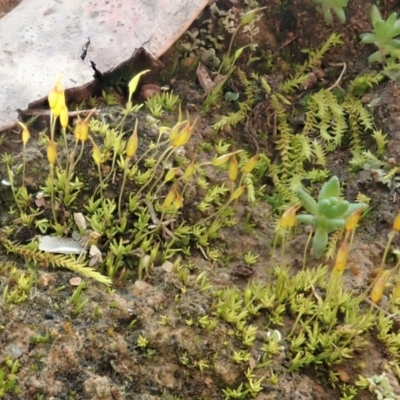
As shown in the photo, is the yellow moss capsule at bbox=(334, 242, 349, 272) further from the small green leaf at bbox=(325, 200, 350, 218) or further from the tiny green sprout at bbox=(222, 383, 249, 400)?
the tiny green sprout at bbox=(222, 383, 249, 400)

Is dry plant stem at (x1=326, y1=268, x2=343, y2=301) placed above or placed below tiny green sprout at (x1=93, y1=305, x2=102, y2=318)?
below

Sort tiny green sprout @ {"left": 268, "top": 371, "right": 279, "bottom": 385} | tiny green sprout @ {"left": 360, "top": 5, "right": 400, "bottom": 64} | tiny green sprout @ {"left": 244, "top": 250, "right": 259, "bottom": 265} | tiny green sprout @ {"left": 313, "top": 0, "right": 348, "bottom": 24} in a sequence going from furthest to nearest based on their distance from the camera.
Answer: tiny green sprout @ {"left": 313, "top": 0, "right": 348, "bottom": 24} < tiny green sprout @ {"left": 360, "top": 5, "right": 400, "bottom": 64} < tiny green sprout @ {"left": 244, "top": 250, "right": 259, "bottom": 265} < tiny green sprout @ {"left": 268, "top": 371, "right": 279, "bottom": 385}

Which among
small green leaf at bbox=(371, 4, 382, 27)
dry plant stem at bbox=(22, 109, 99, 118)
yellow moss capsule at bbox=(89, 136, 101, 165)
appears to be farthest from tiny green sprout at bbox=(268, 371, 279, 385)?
small green leaf at bbox=(371, 4, 382, 27)

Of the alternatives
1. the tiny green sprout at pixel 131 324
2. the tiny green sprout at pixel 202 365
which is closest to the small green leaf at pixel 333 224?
the tiny green sprout at pixel 202 365

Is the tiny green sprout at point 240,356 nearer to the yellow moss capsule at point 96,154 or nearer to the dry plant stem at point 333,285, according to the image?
the dry plant stem at point 333,285

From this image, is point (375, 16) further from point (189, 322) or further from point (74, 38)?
point (189, 322)

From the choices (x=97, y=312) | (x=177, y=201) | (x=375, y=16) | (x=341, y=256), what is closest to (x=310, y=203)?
(x=341, y=256)
